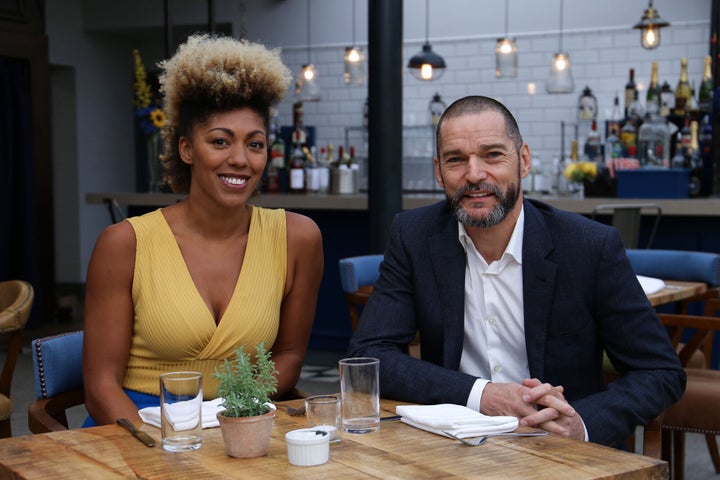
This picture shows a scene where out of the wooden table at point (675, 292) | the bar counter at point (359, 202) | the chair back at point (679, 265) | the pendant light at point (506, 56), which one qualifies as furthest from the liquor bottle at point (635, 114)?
the wooden table at point (675, 292)

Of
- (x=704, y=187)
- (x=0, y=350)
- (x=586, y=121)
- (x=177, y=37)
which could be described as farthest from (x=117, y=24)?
(x=704, y=187)

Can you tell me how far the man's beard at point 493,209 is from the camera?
203cm

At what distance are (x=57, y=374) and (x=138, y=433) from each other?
647 mm

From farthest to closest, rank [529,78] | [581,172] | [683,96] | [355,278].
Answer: [529,78], [683,96], [581,172], [355,278]

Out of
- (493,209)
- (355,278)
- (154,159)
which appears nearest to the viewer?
(493,209)

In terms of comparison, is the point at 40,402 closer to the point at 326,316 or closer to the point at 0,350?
the point at 326,316

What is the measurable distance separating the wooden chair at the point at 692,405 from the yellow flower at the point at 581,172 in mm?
2836

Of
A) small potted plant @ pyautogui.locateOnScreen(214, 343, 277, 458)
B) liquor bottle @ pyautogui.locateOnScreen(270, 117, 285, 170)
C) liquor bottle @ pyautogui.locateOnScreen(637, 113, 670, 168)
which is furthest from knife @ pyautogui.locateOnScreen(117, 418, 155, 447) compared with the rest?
liquor bottle @ pyautogui.locateOnScreen(270, 117, 285, 170)

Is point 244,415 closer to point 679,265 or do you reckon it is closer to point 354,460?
point 354,460

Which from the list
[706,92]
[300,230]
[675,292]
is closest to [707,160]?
[706,92]

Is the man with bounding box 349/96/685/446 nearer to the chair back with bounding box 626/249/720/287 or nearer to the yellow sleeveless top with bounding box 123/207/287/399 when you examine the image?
the yellow sleeveless top with bounding box 123/207/287/399

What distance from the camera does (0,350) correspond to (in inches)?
265

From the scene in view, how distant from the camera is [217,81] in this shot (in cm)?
225

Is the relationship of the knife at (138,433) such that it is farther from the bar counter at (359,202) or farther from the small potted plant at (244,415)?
the bar counter at (359,202)
